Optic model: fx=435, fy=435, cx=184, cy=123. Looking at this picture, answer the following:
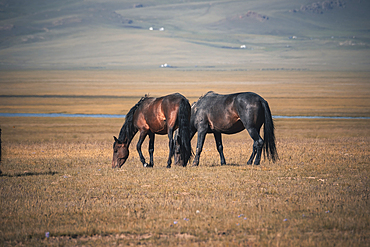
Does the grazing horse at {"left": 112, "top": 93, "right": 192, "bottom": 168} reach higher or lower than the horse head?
higher

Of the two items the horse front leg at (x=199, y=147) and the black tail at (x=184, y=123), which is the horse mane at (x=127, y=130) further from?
the horse front leg at (x=199, y=147)

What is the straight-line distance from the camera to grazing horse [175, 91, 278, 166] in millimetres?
11930

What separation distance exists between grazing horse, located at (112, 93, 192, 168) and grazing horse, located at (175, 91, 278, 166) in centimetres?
75

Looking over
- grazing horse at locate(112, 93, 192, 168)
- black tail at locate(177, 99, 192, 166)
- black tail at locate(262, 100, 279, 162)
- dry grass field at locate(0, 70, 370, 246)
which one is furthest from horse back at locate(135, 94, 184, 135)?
black tail at locate(262, 100, 279, 162)

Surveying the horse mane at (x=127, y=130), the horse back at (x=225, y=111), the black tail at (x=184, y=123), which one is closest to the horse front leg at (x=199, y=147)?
the horse back at (x=225, y=111)

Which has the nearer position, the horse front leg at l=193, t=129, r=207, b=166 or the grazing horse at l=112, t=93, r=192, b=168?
the grazing horse at l=112, t=93, r=192, b=168

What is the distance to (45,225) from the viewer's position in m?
6.82

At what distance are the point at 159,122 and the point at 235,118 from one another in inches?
85.5

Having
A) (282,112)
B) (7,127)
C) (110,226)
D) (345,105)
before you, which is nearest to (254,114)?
(110,226)

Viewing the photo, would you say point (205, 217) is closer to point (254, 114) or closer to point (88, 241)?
point (88, 241)

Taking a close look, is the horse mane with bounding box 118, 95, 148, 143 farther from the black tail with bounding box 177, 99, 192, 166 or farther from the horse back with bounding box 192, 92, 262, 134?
the horse back with bounding box 192, 92, 262, 134

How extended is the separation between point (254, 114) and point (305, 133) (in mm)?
15144

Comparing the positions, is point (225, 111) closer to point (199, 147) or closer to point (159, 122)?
point (199, 147)

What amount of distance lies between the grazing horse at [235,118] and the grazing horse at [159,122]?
746mm
